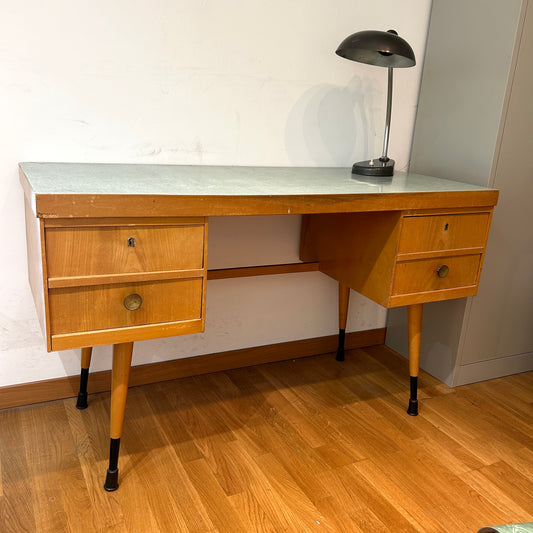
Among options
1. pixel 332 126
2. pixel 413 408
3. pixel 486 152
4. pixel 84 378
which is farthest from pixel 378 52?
pixel 84 378

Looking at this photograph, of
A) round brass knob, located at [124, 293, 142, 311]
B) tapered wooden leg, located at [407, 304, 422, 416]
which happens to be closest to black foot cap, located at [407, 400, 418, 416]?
tapered wooden leg, located at [407, 304, 422, 416]

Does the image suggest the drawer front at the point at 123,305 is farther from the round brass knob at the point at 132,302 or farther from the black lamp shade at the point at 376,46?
the black lamp shade at the point at 376,46

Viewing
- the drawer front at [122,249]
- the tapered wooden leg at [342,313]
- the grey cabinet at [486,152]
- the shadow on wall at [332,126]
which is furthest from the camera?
the tapered wooden leg at [342,313]

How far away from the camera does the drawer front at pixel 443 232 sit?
1461mm

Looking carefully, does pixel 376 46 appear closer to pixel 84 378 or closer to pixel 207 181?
pixel 207 181

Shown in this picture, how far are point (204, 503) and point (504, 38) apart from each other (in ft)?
5.29

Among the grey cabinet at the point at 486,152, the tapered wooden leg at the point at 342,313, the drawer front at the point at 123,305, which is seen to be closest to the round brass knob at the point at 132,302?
the drawer front at the point at 123,305

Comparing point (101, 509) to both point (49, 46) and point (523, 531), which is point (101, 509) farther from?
point (49, 46)

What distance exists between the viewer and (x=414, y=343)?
5.44ft

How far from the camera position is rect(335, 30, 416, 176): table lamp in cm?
145

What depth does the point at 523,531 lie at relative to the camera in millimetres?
681

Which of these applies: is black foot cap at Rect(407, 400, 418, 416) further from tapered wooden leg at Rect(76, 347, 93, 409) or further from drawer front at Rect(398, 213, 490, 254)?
tapered wooden leg at Rect(76, 347, 93, 409)

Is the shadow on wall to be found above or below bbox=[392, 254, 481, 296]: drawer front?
above

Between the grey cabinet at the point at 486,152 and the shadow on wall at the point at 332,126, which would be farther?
the shadow on wall at the point at 332,126
